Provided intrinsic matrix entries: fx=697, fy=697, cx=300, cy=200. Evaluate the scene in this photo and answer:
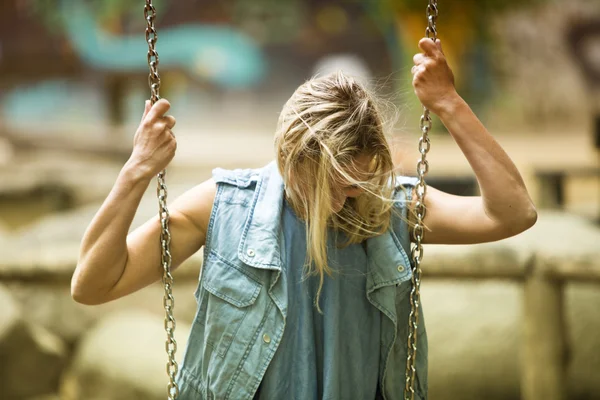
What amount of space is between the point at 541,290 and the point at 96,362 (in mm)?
2035

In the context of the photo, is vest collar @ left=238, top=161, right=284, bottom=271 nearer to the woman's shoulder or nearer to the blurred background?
the woman's shoulder

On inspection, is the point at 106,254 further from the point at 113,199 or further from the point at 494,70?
the point at 494,70

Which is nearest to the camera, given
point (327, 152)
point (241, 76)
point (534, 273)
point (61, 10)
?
point (327, 152)

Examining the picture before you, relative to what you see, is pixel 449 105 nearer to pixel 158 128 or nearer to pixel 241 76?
pixel 158 128

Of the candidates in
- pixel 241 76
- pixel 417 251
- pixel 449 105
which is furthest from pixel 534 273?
pixel 241 76

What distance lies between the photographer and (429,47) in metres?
1.42

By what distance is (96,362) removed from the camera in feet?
10.8

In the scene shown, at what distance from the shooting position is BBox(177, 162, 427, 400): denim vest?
147cm

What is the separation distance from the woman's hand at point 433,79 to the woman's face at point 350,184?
172 millimetres

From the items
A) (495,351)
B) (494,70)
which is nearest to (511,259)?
(495,351)

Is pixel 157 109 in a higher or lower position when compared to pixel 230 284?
higher

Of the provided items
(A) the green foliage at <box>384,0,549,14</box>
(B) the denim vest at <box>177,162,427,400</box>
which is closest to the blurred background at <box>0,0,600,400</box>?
A: (A) the green foliage at <box>384,0,549,14</box>

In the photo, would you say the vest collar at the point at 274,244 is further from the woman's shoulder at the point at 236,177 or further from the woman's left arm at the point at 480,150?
the woman's left arm at the point at 480,150

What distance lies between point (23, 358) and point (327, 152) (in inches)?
98.8
